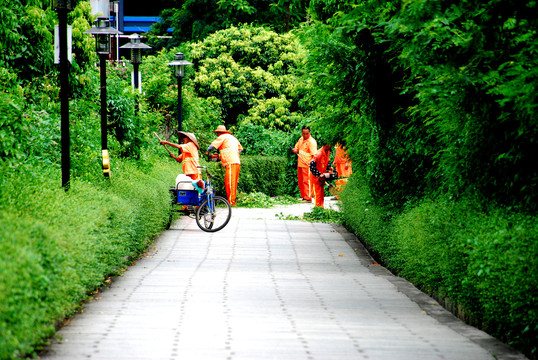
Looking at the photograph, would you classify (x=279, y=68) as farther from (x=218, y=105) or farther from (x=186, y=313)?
(x=186, y=313)

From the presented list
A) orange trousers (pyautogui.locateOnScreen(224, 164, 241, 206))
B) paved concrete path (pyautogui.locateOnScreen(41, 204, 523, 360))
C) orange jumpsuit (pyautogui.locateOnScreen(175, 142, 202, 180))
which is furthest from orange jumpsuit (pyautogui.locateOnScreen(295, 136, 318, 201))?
paved concrete path (pyautogui.locateOnScreen(41, 204, 523, 360))

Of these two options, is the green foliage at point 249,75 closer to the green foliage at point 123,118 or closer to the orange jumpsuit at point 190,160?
the orange jumpsuit at point 190,160

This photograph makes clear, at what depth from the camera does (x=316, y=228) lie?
17.9 meters

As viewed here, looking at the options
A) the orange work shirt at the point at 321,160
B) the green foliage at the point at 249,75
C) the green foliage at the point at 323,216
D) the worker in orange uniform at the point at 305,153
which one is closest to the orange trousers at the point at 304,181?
the worker in orange uniform at the point at 305,153

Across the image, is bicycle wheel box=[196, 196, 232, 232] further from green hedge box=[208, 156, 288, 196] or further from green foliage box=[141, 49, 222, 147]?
green foliage box=[141, 49, 222, 147]

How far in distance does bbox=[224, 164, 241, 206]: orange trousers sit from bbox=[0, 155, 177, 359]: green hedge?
8.62 metres

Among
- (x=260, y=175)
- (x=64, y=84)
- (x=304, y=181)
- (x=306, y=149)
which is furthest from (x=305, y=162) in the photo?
A: (x=64, y=84)

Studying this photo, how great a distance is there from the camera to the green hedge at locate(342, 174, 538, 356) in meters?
5.77

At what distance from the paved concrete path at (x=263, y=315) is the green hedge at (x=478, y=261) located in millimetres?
205

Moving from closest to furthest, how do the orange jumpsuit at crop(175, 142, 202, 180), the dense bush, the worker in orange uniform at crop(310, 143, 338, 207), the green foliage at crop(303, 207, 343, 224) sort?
the dense bush, the orange jumpsuit at crop(175, 142, 202, 180), the green foliage at crop(303, 207, 343, 224), the worker in orange uniform at crop(310, 143, 338, 207)

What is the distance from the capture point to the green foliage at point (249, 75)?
3281 cm

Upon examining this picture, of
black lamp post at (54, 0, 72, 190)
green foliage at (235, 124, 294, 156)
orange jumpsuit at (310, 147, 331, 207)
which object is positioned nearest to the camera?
black lamp post at (54, 0, 72, 190)

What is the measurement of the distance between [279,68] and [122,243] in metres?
24.9


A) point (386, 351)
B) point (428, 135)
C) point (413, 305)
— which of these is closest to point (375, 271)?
point (428, 135)
